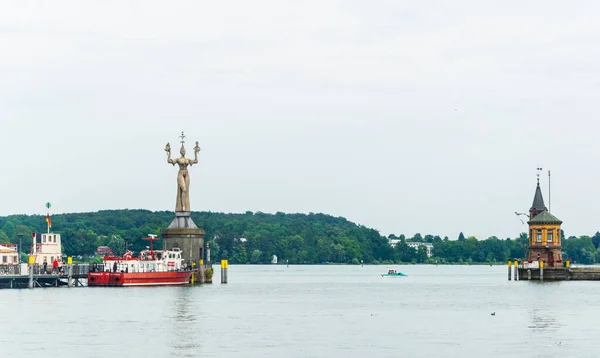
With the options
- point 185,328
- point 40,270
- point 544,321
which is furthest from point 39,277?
point 544,321

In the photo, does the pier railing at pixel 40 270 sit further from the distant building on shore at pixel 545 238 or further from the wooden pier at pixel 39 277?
the distant building on shore at pixel 545 238

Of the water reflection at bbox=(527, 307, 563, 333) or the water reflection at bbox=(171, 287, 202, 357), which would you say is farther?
the water reflection at bbox=(527, 307, 563, 333)

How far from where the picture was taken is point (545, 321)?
3110 inches

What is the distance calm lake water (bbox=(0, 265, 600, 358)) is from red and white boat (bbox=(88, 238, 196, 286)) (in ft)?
15.0

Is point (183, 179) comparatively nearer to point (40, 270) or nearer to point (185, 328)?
point (40, 270)

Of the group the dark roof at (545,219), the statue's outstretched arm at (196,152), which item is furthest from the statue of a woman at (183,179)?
the dark roof at (545,219)

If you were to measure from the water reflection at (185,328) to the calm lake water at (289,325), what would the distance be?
0.06 m

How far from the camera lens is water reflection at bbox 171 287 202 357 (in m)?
60.2

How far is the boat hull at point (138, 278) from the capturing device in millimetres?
120562

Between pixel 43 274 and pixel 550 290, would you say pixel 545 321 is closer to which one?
pixel 550 290

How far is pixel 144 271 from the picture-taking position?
122 metres

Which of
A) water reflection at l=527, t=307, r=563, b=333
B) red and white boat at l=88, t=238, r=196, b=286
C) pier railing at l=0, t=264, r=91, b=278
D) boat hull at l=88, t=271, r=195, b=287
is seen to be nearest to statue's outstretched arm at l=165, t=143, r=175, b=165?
red and white boat at l=88, t=238, r=196, b=286

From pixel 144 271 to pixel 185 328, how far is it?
166 feet

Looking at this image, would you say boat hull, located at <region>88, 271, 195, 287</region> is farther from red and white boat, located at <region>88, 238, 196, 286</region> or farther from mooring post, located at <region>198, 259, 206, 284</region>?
mooring post, located at <region>198, 259, 206, 284</region>
